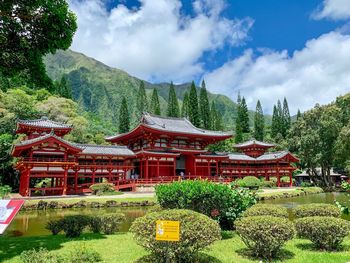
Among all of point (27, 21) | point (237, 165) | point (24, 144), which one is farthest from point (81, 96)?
point (27, 21)

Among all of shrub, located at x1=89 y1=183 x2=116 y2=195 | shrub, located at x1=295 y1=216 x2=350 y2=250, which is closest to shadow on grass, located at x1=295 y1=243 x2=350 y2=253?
shrub, located at x1=295 y1=216 x2=350 y2=250

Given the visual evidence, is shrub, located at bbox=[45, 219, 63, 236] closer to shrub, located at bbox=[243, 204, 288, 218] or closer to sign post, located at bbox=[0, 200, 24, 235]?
sign post, located at bbox=[0, 200, 24, 235]

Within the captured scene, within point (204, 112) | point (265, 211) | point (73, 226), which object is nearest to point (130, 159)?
point (73, 226)

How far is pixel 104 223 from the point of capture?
42.2 ft

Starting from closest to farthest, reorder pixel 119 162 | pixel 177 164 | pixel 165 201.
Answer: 1. pixel 165 201
2. pixel 119 162
3. pixel 177 164

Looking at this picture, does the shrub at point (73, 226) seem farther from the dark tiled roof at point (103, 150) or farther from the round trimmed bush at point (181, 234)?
the dark tiled roof at point (103, 150)

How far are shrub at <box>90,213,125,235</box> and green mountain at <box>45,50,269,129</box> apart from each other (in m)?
110

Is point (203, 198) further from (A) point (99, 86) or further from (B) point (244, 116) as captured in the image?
(A) point (99, 86)

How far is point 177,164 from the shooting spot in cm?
4378

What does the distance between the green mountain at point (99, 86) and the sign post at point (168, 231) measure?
116349 mm

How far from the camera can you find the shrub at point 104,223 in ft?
42.1

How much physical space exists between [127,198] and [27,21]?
64.3ft

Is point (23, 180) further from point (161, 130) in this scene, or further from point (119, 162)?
point (161, 130)

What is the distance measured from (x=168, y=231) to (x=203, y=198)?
5101 mm
